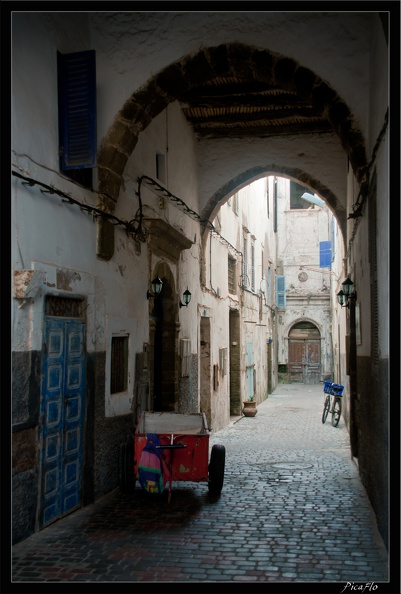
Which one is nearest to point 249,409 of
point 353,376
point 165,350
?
point 165,350

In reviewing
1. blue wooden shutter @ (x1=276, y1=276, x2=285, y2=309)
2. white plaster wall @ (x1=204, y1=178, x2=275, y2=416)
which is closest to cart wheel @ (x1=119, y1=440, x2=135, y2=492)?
white plaster wall @ (x1=204, y1=178, x2=275, y2=416)

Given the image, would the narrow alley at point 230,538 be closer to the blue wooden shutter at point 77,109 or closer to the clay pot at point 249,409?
the blue wooden shutter at point 77,109

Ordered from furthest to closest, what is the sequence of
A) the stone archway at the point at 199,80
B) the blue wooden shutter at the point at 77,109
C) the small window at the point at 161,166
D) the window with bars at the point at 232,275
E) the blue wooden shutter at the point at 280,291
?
the blue wooden shutter at the point at 280,291 → the window with bars at the point at 232,275 → the small window at the point at 161,166 → the stone archway at the point at 199,80 → the blue wooden shutter at the point at 77,109

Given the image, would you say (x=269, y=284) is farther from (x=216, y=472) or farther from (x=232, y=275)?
(x=216, y=472)

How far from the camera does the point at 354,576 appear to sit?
4.55 m

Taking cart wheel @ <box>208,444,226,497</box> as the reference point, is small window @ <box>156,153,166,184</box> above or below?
above

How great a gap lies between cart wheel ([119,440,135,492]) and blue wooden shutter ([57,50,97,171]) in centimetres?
314

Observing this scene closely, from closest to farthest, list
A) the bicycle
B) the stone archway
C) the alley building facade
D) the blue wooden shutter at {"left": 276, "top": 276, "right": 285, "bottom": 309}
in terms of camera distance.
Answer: the alley building facade
the stone archway
the bicycle
the blue wooden shutter at {"left": 276, "top": 276, "right": 285, "bottom": 309}

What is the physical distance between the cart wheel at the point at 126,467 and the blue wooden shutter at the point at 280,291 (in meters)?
22.9

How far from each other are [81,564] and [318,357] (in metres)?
26.6

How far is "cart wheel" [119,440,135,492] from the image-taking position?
703 centimetres

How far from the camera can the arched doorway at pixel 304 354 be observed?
30.4 metres

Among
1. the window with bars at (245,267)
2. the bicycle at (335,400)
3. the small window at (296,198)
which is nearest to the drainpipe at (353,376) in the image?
the bicycle at (335,400)

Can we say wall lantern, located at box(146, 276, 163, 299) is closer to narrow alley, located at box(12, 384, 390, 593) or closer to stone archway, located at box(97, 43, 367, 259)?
stone archway, located at box(97, 43, 367, 259)
